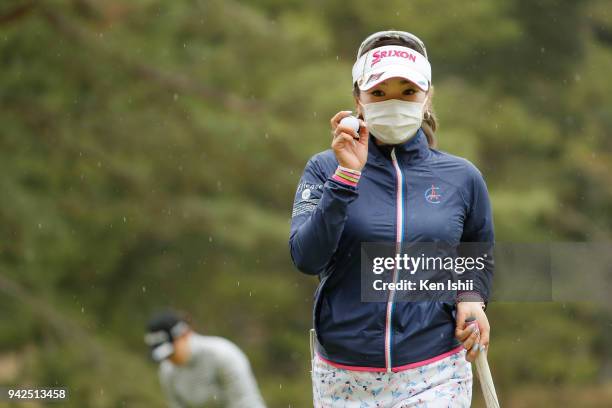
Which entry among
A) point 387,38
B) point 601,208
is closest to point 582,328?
point 601,208

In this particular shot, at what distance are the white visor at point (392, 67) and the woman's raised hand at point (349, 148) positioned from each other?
27cm

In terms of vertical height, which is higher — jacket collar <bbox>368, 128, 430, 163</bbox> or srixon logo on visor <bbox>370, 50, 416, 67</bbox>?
srixon logo on visor <bbox>370, 50, 416, 67</bbox>

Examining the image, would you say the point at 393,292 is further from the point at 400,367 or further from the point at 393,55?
the point at 393,55

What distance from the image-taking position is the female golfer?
11.8ft

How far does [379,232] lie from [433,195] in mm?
254

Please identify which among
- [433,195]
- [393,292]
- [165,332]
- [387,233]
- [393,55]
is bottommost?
[393,292]

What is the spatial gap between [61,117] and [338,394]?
12395 mm

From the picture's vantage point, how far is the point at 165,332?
24.8ft

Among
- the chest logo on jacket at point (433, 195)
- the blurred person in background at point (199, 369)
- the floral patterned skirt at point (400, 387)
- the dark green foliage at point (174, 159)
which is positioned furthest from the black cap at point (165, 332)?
the dark green foliage at point (174, 159)

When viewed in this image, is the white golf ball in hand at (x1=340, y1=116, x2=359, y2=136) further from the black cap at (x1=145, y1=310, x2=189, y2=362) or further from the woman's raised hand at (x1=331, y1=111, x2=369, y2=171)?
the black cap at (x1=145, y1=310, x2=189, y2=362)

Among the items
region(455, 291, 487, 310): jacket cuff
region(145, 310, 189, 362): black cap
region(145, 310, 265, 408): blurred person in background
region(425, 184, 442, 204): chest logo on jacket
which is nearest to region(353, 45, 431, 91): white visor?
region(425, 184, 442, 204): chest logo on jacket

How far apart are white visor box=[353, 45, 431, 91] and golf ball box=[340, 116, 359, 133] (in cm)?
20

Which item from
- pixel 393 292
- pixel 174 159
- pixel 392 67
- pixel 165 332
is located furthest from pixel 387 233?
pixel 174 159

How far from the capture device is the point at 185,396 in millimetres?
7500
